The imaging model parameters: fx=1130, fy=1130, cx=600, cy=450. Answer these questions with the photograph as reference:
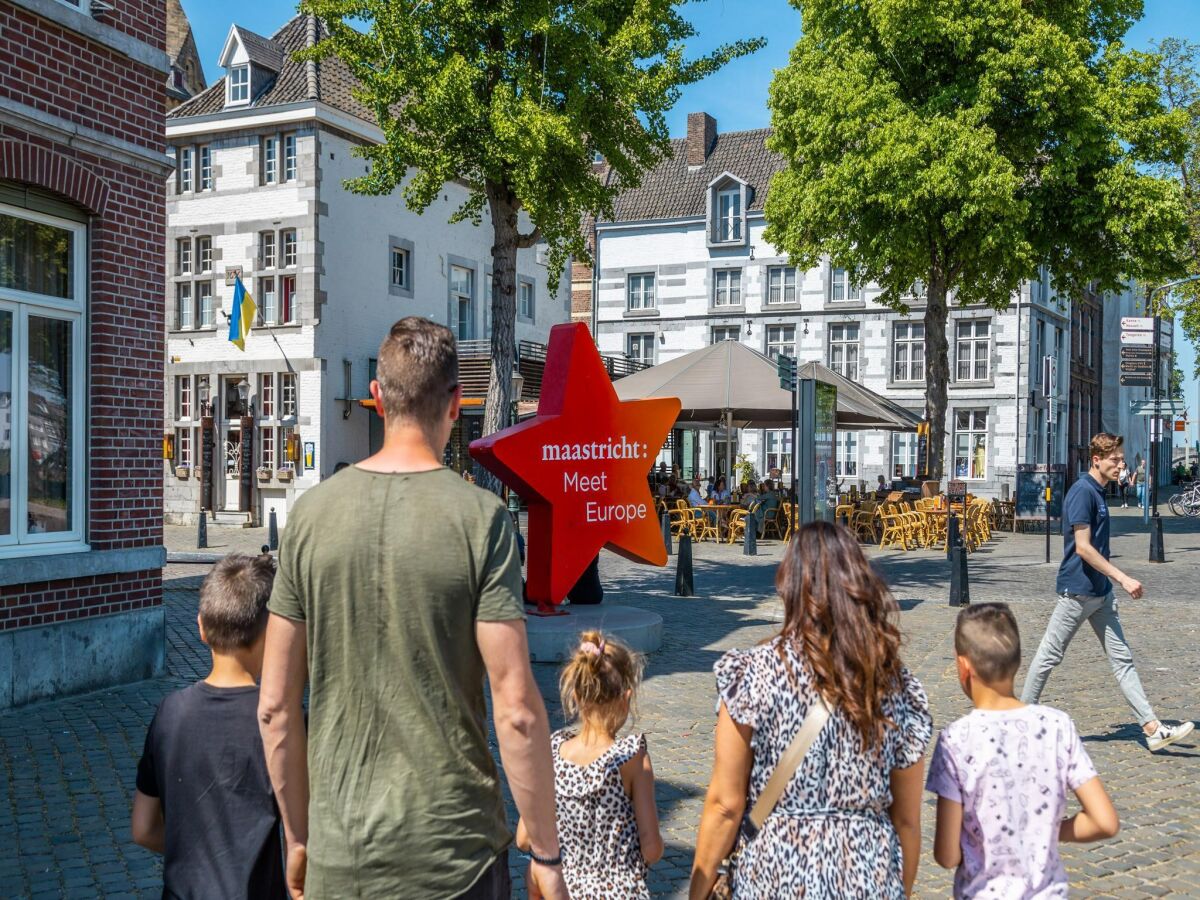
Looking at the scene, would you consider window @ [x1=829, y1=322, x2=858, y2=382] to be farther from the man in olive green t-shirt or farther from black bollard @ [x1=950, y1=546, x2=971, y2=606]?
the man in olive green t-shirt

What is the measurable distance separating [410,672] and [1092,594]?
5.57 metres

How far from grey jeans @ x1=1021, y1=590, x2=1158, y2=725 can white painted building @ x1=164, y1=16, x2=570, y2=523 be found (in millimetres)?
21843

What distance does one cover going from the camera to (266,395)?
27609mm

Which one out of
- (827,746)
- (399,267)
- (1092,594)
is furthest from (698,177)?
(827,746)

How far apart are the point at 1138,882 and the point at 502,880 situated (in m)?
3.50

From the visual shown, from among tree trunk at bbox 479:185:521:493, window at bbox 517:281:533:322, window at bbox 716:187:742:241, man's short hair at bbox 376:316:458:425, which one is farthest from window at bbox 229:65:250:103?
man's short hair at bbox 376:316:458:425

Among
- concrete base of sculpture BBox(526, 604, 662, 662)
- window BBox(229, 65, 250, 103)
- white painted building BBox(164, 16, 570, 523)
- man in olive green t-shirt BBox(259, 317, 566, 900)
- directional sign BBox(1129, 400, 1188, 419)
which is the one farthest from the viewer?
window BBox(229, 65, 250, 103)

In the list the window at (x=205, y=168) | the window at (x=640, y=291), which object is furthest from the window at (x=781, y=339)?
the window at (x=205, y=168)

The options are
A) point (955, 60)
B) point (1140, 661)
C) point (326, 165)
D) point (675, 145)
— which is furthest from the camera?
point (675, 145)

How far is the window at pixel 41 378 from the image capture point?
312 inches

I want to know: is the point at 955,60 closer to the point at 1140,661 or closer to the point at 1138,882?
the point at 1140,661

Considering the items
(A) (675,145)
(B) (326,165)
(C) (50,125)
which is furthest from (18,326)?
(A) (675,145)

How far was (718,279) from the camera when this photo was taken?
4278cm

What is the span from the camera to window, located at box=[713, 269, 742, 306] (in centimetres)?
4244
